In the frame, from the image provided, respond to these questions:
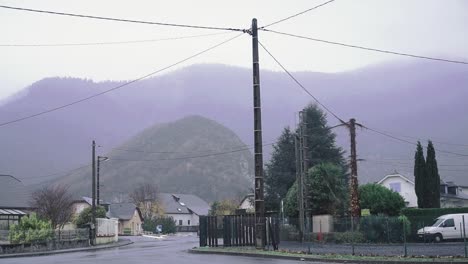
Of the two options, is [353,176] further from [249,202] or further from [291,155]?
[249,202]

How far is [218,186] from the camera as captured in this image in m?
194

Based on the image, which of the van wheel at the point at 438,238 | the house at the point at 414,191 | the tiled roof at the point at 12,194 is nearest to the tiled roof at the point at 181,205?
the tiled roof at the point at 12,194

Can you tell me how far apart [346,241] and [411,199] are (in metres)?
39.5

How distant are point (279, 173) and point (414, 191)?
61.8ft

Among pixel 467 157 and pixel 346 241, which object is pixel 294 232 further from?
pixel 467 157

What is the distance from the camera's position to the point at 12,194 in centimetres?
6969

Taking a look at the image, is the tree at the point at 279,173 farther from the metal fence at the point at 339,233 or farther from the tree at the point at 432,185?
the metal fence at the point at 339,233

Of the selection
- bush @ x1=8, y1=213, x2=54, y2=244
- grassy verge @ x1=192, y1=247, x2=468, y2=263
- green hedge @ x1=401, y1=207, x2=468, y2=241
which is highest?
green hedge @ x1=401, y1=207, x2=468, y2=241

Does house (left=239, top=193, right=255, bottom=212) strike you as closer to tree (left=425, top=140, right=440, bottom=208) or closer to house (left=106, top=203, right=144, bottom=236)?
tree (left=425, top=140, right=440, bottom=208)

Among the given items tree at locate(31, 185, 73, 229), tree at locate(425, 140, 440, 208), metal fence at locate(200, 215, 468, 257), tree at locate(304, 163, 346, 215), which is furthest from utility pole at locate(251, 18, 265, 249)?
tree at locate(31, 185, 73, 229)

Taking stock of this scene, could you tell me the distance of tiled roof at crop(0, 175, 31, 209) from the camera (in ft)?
220

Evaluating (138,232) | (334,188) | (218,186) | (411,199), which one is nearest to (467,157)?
(411,199)

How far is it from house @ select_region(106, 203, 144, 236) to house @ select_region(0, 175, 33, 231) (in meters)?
34.4

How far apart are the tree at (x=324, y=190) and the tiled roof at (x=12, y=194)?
3408 centimetres
